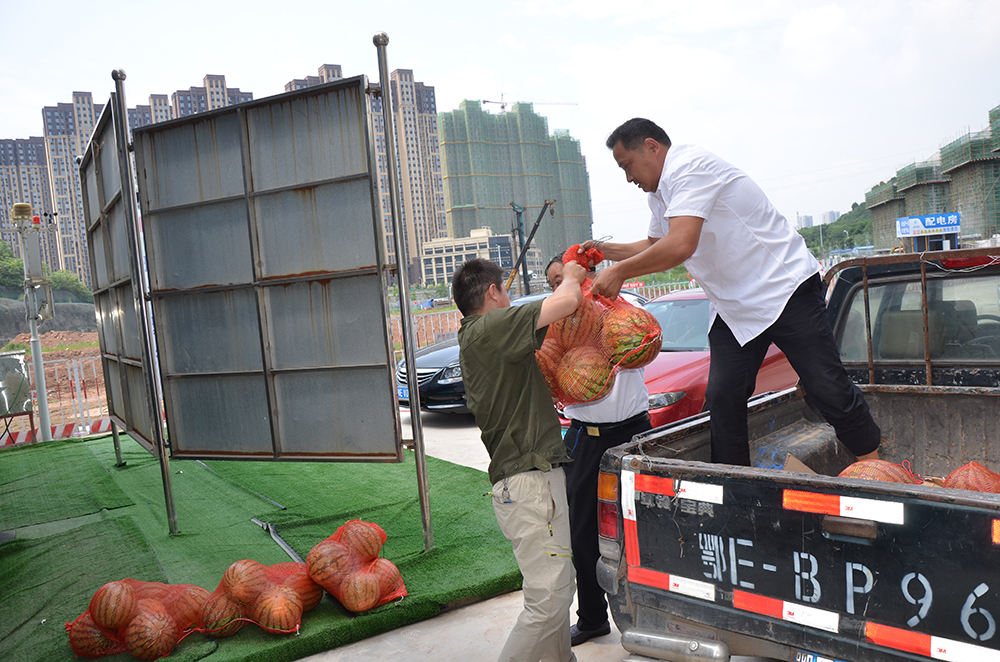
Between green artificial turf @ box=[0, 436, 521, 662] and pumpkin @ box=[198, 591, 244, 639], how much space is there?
0.20 ft

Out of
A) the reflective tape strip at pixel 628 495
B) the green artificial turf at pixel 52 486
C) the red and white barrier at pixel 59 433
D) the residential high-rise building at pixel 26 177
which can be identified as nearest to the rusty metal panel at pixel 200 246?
the green artificial turf at pixel 52 486

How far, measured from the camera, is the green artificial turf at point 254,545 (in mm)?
3689

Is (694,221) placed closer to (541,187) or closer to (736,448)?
(736,448)

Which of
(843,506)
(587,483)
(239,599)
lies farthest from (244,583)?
(843,506)

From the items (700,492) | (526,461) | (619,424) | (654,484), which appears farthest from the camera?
(619,424)

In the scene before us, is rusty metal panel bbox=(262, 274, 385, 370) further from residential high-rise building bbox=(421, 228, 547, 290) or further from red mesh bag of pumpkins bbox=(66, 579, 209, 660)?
residential high-rise building bbox=(421, 228, 547, 290)

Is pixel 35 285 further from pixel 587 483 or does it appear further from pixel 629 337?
pixel 629 337

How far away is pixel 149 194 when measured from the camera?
215 inches

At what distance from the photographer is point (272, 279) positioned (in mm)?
4973

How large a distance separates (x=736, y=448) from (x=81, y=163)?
7560mm

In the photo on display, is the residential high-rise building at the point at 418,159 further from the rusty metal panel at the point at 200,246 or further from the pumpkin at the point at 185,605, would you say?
the pumpkin at the point at 185,605

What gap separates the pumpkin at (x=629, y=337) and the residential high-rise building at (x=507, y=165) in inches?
3160

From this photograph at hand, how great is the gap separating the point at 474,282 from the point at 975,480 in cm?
186

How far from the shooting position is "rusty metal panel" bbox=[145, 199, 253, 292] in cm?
512
